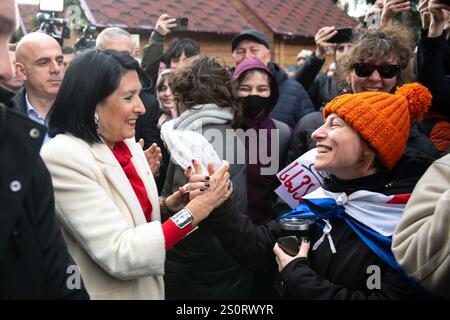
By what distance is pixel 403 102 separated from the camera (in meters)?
2.27

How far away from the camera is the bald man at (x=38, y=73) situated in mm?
3793

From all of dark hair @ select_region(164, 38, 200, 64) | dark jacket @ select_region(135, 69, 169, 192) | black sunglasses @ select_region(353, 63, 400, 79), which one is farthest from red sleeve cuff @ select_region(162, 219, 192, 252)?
dark hair @ select_region(164, 38, 200, 64)

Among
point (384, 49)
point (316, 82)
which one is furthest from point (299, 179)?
point (316, 82)

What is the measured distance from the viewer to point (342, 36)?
439 centimetres

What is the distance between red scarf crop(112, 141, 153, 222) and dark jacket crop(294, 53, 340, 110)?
270 centimetres

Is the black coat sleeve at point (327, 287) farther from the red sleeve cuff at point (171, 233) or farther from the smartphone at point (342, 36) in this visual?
the smartphone at point (342, 36)

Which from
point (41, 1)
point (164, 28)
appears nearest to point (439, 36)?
point (164, 28)

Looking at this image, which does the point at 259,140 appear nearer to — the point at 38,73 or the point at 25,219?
the point at 38,73

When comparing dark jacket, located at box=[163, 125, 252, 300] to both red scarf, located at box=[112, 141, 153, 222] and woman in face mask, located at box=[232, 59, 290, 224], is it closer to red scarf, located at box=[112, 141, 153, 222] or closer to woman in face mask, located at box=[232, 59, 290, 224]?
woman in face mask, located at box=[232, 59, 290, 224]

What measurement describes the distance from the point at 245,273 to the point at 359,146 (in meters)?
1.16

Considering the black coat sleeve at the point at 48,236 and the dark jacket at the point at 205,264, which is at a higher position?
the black coat sleeve at the point at 48,236

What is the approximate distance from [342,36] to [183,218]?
9.27 feet

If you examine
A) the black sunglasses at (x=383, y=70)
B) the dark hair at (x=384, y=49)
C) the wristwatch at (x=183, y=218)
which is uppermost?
the dark hair at (x=384, y=49)

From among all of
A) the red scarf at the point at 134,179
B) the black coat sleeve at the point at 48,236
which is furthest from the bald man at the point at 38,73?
the black coat sleeve at the point at 48,236
